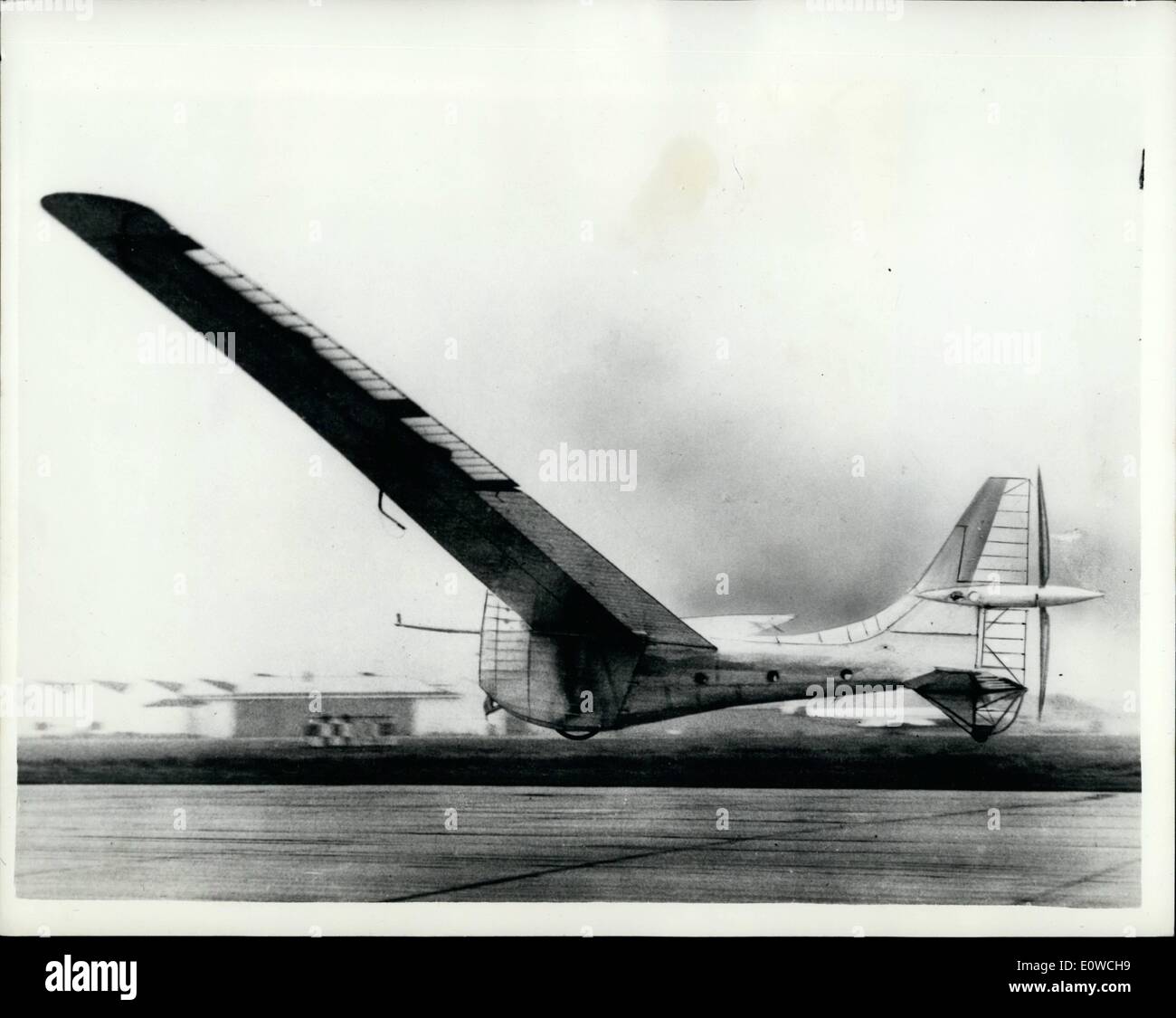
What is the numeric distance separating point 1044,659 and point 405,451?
2.85m

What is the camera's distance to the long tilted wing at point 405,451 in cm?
475

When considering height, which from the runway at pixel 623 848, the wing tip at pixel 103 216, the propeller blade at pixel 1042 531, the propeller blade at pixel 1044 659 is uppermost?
the wing tip at pixel 103 216

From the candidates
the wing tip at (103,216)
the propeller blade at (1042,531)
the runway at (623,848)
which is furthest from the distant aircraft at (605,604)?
the runway at (623,848)

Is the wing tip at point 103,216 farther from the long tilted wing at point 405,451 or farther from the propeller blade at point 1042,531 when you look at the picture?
the propeller blade at point 1042,531

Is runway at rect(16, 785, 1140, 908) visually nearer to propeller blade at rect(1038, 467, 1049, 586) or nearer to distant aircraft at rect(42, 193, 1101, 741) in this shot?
distant aircraft at rect(42, 193, 1101, 741)

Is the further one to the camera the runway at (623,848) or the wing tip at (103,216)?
the wing tip at (103,216)

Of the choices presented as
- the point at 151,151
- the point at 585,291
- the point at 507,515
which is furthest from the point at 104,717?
the point at 585,291

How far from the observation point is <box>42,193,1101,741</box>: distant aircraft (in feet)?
15.6

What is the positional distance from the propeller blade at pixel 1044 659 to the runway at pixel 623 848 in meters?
0.38

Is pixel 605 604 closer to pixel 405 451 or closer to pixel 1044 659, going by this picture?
pixel 405 451

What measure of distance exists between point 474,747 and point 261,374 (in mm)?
1832

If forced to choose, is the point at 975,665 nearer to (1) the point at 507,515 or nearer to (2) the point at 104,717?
(1) the point at 507,515

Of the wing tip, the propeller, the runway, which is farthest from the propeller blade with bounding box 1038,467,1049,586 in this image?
the wing tip

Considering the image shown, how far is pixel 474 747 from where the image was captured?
4.79 meters
